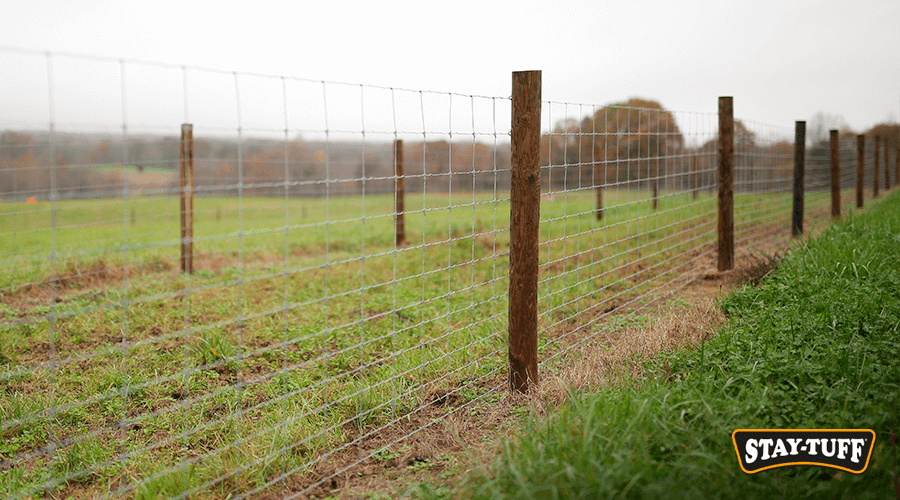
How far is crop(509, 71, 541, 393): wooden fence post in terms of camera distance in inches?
150

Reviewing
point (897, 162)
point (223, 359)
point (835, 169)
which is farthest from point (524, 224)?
point (897, 162)

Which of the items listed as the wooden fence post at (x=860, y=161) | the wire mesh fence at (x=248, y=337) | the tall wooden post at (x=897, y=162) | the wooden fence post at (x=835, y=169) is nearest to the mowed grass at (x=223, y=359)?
the wire mesh fence at (x=248, y=337)

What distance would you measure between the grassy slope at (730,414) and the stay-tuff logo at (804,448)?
46 mm

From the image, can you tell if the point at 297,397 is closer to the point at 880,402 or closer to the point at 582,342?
the point at 582,342

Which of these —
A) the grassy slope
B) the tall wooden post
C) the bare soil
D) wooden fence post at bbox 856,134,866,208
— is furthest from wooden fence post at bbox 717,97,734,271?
the tall wooden post

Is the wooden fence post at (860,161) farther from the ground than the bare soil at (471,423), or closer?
farther from the ground

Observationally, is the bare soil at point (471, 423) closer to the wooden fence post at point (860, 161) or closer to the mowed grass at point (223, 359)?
the mowed grass at point (223, 359)

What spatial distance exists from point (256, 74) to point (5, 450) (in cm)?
262

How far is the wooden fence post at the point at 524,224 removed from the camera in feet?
12.5

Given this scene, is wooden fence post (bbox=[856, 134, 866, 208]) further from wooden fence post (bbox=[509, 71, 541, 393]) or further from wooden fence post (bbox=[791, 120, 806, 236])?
wooden fence post (bbox=[509, 71, 541, 393])

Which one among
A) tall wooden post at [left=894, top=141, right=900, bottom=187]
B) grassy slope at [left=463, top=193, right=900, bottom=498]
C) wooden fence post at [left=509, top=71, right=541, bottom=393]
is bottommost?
grassy slope at [left=463, top=193, right=900, bottom=498]

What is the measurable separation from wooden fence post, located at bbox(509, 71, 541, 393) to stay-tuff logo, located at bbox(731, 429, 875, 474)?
57.8 inches

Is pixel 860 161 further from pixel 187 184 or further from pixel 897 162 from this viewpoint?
pixel 187 184

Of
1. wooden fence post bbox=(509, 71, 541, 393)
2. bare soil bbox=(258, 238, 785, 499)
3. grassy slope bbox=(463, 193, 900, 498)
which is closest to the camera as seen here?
grassy slope bbox=(463, 193, 900, 498)
